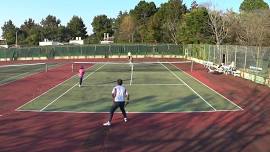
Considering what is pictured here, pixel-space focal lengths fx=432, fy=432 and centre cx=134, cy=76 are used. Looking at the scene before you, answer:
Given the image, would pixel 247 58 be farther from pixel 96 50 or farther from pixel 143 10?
pixel 143 10

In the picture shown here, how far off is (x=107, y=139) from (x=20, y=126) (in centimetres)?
410

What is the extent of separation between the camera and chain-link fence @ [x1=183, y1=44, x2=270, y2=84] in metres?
30.4

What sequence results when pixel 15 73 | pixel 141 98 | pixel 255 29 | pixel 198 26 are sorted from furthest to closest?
pixel 198 26
pixel 255 29
pixel 15 73
pixel 141 98

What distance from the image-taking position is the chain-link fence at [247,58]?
99.9 ft

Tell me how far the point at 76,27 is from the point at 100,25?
11162 millimetres

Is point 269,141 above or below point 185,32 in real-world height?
below

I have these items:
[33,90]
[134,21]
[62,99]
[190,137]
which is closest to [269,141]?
[190,137]

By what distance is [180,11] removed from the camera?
315 feet

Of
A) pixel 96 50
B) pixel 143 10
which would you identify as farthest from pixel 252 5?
pixel 143 10

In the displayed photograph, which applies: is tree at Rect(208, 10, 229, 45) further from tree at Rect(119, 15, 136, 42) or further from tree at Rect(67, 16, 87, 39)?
tree at Rect(67, 16, 87, 39)

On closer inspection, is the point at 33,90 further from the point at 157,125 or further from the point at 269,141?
the point at 269,141

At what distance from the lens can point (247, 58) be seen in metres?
34.8

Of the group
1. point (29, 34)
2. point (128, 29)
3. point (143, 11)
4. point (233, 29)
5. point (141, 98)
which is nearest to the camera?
point (141, 98)

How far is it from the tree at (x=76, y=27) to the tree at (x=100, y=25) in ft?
23.7
